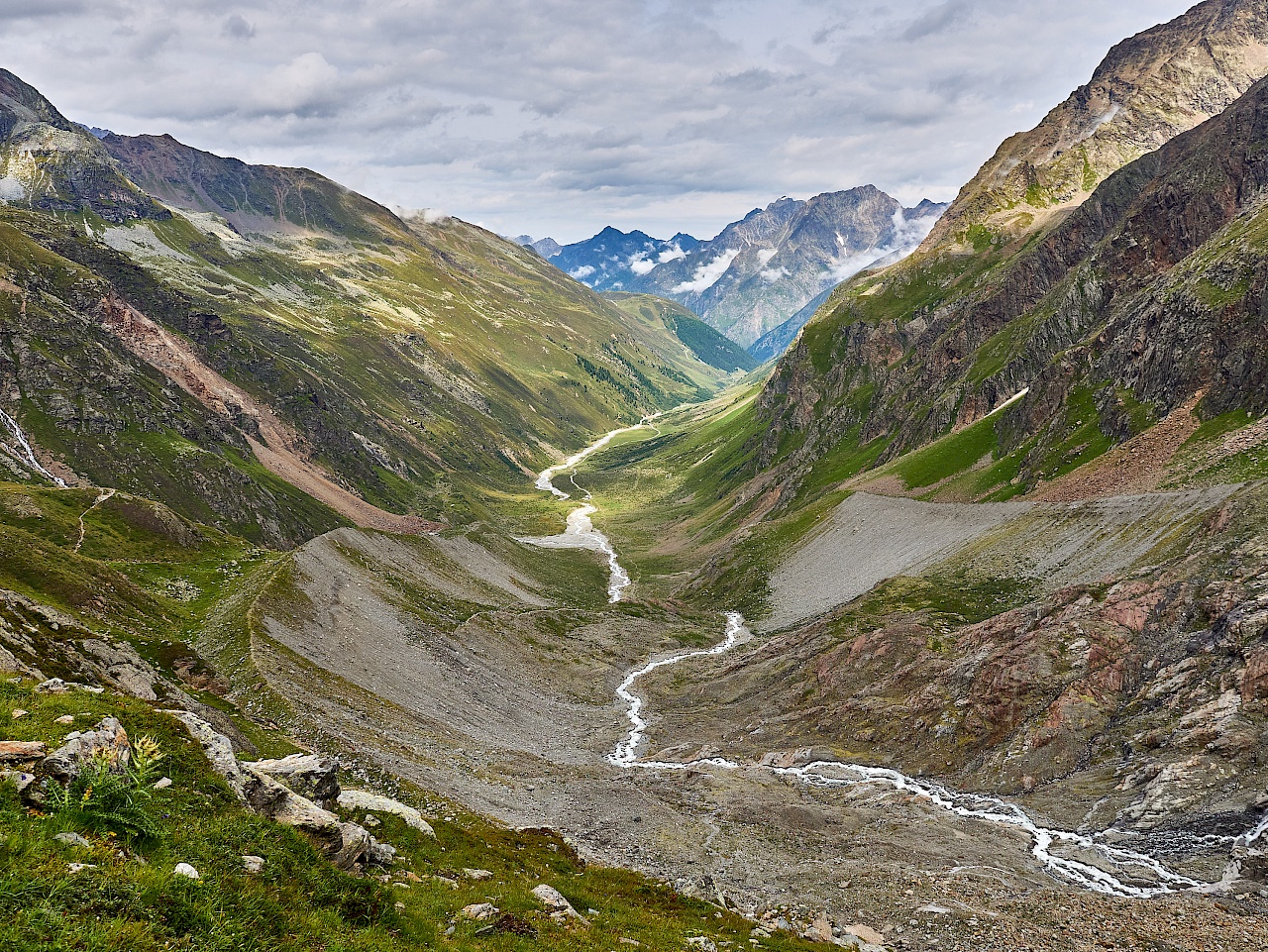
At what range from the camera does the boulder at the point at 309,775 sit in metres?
24.5

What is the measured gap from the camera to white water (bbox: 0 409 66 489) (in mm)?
129250

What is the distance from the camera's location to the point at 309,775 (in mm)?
25188

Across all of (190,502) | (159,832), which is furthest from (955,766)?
(190,502)

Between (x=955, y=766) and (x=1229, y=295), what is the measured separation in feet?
319

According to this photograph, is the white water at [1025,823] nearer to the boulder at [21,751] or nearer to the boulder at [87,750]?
the boulder at [87,750]

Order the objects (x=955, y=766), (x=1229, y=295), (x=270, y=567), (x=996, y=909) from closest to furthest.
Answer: (x=996, y=909) < (x=955, y=766) < (x=270, y=567) < (x=1229, y=295)

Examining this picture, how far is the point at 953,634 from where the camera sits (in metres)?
82.2

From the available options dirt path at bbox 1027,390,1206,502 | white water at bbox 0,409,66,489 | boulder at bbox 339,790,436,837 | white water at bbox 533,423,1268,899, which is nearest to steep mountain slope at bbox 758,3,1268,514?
dirt path at bbox 1027,390,1206,502

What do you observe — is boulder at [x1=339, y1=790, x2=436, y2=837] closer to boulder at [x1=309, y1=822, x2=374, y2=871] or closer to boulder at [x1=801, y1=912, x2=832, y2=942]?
boulder at [x1=309, y1=822, x2=374, y2=871]

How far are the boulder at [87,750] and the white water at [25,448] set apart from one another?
13998 cm

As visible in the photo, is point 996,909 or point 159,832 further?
point 996,909

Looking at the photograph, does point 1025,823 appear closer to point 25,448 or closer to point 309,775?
point 309,775

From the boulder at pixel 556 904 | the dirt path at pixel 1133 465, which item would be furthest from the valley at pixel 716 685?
the dirt path at pixel 1133 465

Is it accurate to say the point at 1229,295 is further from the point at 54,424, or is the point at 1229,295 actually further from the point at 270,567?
the point at 54,424
